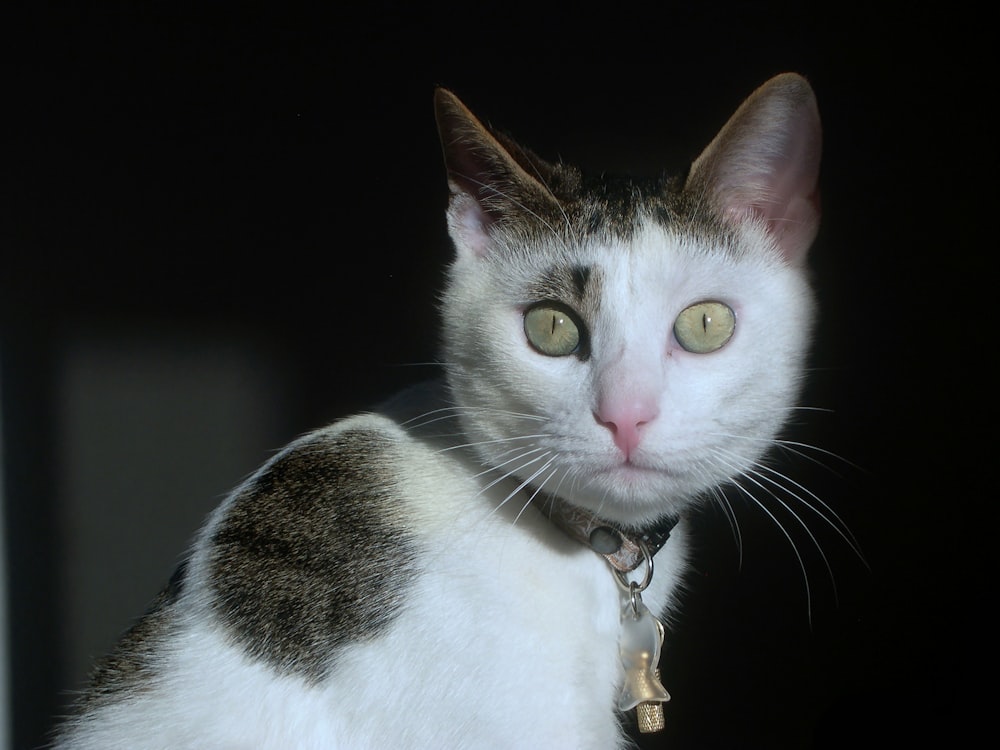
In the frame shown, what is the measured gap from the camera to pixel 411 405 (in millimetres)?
1212

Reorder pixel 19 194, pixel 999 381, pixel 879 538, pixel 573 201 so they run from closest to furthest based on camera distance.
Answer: pixel 573 201, pixel 999 381, pixel 879 538, pixel 19 194

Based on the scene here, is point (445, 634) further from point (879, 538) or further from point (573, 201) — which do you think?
point (879, 538)

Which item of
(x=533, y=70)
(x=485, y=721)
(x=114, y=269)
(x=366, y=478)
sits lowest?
(x=485, y=721)

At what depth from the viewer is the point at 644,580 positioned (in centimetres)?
109

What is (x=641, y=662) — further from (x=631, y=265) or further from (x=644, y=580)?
(x=631, y=265)

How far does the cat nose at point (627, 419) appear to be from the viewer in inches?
34.5

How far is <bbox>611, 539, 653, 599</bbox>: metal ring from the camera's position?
1062 mm

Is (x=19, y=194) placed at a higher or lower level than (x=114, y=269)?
higher

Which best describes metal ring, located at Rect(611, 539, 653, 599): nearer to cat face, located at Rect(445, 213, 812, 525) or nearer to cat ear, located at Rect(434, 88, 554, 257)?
cat face, located at Rect(445, 213, 812, 525)

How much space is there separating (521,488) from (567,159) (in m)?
0.87

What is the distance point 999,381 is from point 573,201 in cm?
82

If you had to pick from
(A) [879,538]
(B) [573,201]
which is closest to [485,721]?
(B) [573,201]

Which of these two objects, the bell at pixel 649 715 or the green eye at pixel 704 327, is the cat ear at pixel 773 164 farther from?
the bell at pixel 649 715

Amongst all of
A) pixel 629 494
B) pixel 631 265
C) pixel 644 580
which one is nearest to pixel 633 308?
pixel 631 265
